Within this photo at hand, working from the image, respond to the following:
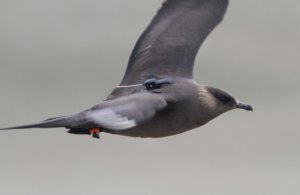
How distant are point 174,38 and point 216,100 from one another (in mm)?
936

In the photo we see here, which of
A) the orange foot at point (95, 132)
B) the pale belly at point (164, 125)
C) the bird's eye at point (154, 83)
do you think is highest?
the bird's eye at point (154, 83)

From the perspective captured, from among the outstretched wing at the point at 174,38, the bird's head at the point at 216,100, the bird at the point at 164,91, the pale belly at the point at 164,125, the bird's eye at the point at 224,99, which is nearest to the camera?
the bird at the point at 164,91

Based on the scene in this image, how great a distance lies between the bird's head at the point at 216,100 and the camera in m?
8.42

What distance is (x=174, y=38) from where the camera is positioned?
9.11m

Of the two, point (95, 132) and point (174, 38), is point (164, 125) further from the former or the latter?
point (174, 38)

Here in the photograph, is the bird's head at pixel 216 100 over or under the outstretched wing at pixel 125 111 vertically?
over

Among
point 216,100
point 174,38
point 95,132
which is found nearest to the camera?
point 95,132

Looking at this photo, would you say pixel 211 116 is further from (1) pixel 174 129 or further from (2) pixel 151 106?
(2) pixel 151 106

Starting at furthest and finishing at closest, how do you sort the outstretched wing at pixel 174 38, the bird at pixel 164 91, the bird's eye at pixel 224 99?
1. the outstretched wing at pixel 174 38
2. the bird's eye at pixel 224 99
3. the bird at pixel 164 91

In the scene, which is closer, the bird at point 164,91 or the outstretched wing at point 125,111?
the outstretched wing at point 125,111

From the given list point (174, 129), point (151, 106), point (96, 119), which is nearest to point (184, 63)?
point (174, 129)

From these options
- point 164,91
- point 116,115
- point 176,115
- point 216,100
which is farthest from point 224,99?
point 116,115

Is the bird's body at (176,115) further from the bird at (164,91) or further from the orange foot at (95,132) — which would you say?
the orange foot at (95,132)

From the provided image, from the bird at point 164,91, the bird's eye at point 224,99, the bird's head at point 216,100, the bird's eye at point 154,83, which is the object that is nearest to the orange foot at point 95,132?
the bird at point 164,91
